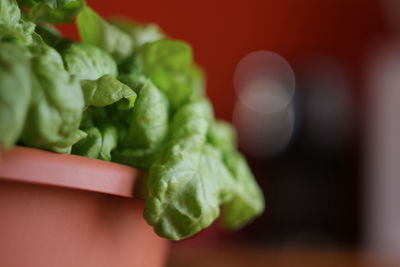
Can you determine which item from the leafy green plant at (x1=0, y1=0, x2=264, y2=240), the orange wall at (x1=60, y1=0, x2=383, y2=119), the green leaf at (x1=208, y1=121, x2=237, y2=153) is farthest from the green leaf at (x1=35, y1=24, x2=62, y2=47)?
the orange wall at (x1=60, y1=0, x2=383, y2=119)

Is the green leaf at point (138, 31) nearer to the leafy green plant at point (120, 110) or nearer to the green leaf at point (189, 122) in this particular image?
the leafy green plant at point (120, 110)

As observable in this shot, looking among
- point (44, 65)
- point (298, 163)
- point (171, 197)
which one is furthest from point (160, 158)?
point (298, 163)

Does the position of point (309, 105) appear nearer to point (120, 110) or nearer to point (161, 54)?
point (161, 54)

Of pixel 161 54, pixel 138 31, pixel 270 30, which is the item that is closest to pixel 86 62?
pixel 161 54

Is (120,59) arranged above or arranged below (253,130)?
above

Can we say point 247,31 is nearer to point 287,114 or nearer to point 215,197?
point 287,114

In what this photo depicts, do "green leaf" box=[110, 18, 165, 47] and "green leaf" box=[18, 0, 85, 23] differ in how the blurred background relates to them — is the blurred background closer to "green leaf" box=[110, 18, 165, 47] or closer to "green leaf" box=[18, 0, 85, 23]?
"green leaf" box=[110, 18, 165, 47]
